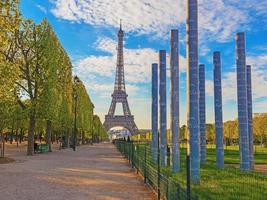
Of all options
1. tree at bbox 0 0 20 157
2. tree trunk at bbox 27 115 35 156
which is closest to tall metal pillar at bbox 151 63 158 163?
tree at bbox 0 0 20 157

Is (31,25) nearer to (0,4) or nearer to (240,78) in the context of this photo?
(0,4)

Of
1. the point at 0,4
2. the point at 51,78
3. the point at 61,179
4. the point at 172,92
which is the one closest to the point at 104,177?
the point at 61,179

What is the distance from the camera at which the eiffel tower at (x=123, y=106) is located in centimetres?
11506

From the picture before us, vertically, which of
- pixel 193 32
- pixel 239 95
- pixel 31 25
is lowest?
pixel 239 95

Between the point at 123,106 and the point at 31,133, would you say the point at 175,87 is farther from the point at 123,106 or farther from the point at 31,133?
the point at 123,106

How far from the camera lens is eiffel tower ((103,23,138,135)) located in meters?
115

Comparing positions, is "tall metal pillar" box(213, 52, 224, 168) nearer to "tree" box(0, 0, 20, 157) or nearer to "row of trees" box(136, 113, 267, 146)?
"tree" box(0, 0, 20, 157)

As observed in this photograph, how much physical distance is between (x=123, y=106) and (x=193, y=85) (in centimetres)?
10577

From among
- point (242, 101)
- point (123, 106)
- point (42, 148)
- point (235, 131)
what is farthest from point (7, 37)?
point (123, 106)

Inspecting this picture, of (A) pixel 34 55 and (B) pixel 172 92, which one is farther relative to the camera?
(A) pixel 34 55

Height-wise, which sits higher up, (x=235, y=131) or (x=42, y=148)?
(x=235, y=131)

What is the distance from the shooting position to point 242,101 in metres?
18.5

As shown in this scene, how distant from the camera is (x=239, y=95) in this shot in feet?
60.9

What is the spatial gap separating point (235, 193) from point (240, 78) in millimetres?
9150
